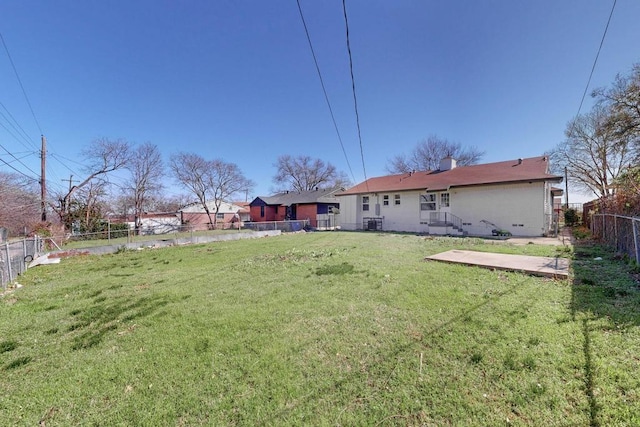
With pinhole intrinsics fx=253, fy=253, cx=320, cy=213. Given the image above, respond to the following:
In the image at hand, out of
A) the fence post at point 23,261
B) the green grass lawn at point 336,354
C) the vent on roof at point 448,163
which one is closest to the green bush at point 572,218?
the vent on roof at point 448,163

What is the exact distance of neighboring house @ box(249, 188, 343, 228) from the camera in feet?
87.1

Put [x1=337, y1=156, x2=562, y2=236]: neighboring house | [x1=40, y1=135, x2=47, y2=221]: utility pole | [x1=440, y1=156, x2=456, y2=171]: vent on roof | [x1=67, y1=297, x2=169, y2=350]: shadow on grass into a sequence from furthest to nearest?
[x1=440, y1=156, x2=456, y2=171]: vent on roof → [x1=40, y1=135, x2=47, y2=221]: utility pole → [x1=337, y1=156, x2=562, y2=236]: neighboring house → [x1=67, y1=297, x2=169, y2=350]: shadow on grass

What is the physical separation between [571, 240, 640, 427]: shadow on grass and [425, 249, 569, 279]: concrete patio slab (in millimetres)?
275

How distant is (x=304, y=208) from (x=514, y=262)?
77.7 ft

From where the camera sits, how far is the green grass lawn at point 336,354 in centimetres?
207

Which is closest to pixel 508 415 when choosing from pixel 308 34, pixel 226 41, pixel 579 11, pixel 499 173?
pixel 308 34

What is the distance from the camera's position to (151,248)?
13.6 m

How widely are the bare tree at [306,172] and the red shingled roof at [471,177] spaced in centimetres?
2298

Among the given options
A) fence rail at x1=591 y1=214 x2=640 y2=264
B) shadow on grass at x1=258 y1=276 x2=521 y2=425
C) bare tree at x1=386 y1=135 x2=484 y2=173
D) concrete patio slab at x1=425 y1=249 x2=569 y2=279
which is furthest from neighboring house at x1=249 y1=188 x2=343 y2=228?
shadow on grass at x1=258 y1=276 x2=521 y2=425

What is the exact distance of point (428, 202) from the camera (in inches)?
683

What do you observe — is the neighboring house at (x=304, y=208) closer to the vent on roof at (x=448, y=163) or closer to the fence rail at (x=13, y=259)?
the vent on roof at (x=448, y=163)

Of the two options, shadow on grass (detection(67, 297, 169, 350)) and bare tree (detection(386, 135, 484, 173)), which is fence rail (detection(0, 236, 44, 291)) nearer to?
shadow on grass (detection(67, 297, 169, 350))

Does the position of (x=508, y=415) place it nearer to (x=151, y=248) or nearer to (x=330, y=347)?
(x=330, y=347)

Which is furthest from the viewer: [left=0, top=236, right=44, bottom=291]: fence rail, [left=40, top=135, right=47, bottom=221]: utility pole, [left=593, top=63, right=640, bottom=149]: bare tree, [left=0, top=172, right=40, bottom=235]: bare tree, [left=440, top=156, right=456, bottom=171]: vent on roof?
[left=440, top=156, right=456, bottom=171]: vent on roof
